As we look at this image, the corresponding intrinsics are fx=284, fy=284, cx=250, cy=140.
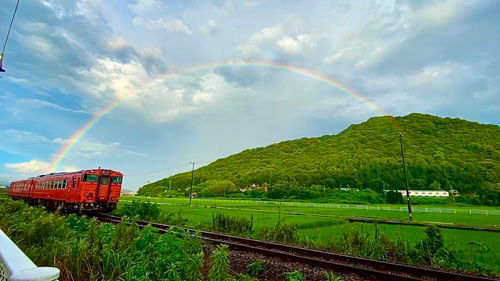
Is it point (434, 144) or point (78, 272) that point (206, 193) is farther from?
point (78, 272)

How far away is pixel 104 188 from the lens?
19.5 metres

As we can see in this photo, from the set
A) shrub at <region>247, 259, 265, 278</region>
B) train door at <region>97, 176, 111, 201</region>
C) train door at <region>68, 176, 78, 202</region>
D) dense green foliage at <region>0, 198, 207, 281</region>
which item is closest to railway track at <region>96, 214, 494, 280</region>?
dense green foliage at <region>0, 198, 207, 281</region>

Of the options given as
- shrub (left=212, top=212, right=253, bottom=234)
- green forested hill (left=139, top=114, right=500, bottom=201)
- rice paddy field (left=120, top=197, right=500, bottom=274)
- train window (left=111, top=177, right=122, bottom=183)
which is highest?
green forested hill (left=139, top=114, right=500, bottom=201)

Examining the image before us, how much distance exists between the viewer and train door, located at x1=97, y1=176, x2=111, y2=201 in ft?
62.8

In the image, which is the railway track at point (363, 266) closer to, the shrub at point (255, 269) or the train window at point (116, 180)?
the shrub at point (255, 269)

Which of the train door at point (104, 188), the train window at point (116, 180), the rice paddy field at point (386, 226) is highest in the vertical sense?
the train window at point (116, 180)

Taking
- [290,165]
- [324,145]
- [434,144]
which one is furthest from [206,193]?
[434,144]

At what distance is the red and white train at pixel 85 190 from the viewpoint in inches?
718

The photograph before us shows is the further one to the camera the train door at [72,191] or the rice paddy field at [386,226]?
the train door at [72,191]

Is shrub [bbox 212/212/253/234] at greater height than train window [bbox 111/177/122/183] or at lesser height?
lesser

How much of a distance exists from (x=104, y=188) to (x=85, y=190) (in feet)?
4.71

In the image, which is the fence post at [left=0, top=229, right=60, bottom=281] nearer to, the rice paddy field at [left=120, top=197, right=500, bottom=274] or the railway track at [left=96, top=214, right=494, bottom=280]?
the railway track at [left=96, top=214, right=494, bottom=280]

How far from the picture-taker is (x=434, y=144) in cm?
8619

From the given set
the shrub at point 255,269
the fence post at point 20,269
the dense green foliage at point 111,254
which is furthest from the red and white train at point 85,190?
the fence post at point 20,269
